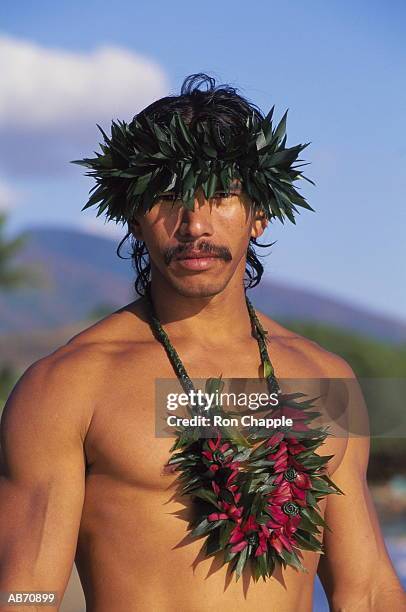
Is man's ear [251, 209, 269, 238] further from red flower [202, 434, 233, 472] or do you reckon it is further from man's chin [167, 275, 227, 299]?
red flower [202, 434, 233, 472]

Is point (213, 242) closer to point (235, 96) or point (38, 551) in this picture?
point (235, 96)

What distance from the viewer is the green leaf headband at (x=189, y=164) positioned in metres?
4.12

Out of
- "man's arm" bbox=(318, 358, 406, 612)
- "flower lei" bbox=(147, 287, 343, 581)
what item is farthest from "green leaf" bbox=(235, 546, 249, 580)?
"man's arm" bbox=(318, 358, 406, 612)

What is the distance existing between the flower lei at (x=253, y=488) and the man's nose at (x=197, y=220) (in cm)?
44

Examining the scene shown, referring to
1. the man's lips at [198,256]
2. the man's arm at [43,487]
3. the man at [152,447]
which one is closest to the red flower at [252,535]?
the man at [152,447]

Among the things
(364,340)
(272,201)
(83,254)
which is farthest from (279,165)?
(83,254)

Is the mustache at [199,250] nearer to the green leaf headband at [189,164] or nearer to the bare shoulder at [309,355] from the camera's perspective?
the green leaf headband at [189,164]

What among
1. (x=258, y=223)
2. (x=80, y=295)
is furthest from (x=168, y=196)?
(x=80, y=295)

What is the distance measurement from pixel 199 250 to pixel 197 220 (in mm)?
115

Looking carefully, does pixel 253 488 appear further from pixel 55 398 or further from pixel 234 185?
pixel 234 185

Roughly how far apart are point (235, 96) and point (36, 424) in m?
1.59

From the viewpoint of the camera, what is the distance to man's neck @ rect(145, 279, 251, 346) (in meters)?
4.27

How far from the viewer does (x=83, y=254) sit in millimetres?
115812

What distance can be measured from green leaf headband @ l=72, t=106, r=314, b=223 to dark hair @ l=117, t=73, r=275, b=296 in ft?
0.18
